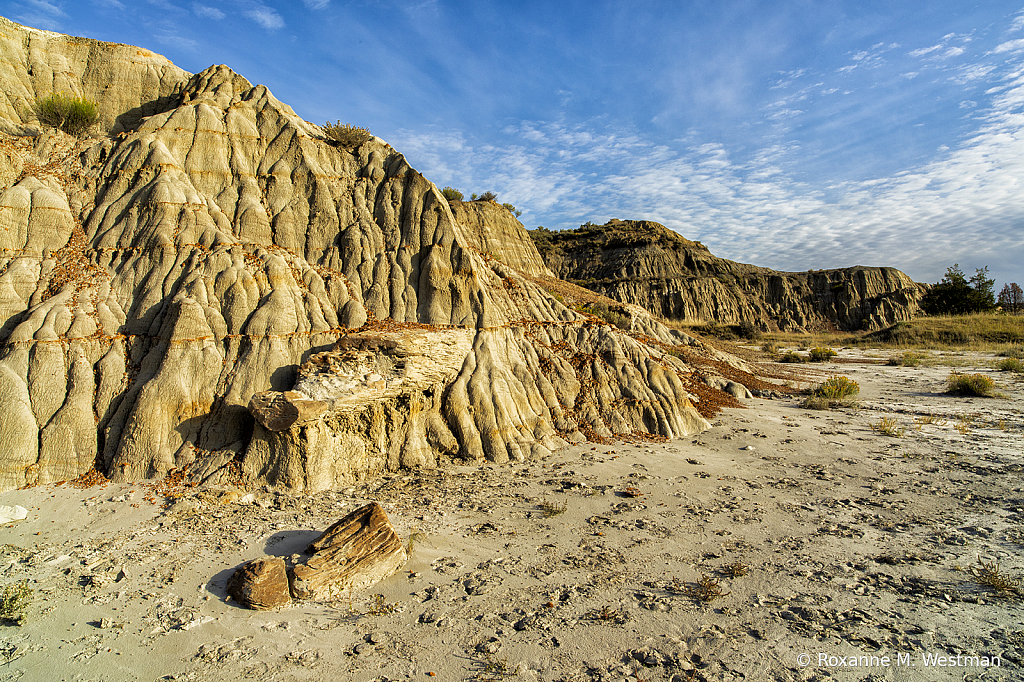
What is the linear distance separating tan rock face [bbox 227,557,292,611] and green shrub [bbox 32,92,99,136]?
18.8m

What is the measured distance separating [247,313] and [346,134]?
9.13 m

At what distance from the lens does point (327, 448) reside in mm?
10859

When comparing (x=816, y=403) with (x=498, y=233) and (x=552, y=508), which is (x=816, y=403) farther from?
(x=498, y=233)

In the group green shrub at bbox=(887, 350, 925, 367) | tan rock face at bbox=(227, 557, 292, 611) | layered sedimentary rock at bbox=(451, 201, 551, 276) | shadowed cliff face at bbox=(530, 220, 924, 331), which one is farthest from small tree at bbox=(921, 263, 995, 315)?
tan rock face at bbox=(227, 557, 292, 611)

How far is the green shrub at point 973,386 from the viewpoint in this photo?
19.9 metres

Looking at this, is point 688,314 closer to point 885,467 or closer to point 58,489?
point 885,467

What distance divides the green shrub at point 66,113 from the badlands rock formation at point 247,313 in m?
0.89

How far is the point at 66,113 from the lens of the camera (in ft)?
52.6

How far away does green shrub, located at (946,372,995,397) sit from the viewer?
19.9 meters

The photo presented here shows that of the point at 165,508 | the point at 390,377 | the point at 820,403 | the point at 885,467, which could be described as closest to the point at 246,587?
the point at 165,508

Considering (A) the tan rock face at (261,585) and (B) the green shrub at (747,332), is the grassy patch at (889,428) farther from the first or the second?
(B) the green shrub at (747,332)

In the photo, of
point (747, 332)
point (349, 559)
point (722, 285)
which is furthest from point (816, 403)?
point (722, 285)

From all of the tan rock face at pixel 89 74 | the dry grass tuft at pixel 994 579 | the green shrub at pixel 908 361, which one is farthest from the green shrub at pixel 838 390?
the tan rock face at pixel 89 74

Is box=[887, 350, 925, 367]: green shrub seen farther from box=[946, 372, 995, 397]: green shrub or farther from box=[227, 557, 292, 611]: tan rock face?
box=[227, 557, 292, 611]: tan rock face
